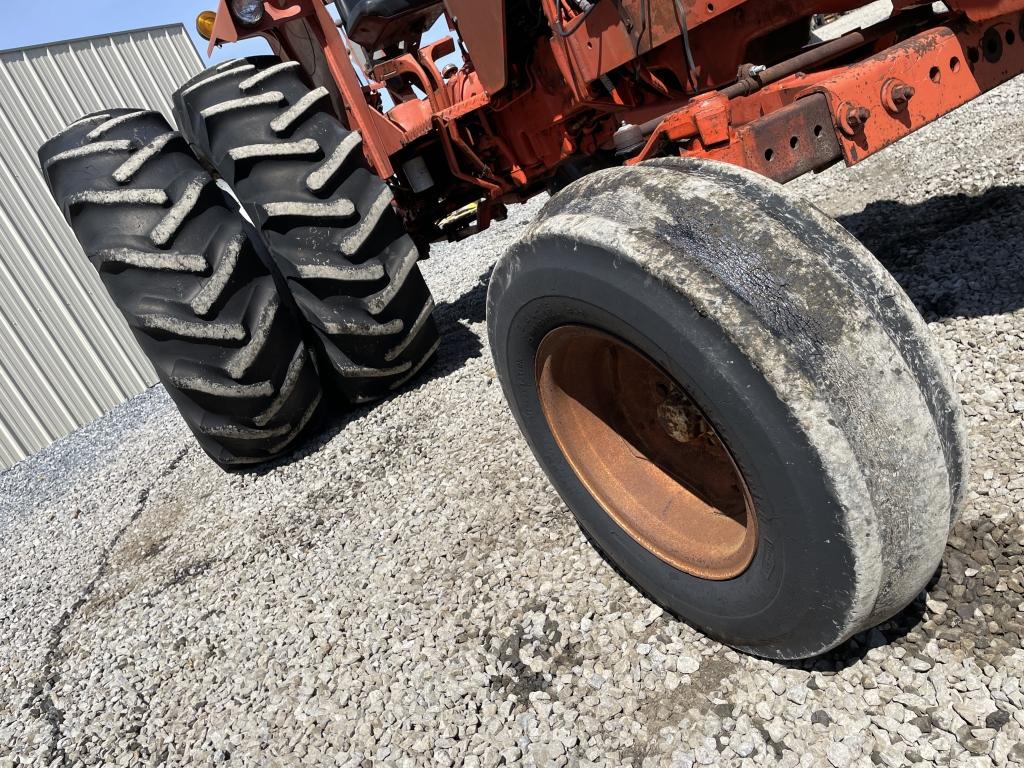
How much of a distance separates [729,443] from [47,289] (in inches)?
320

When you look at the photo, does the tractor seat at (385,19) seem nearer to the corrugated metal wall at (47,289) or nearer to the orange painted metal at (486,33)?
the orange painted metal at (486,33)

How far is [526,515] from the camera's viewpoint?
2428 millimetres

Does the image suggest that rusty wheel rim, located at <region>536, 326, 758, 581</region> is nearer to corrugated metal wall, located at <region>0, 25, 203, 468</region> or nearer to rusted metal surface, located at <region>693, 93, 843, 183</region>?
rusted metal surface, located at <region>693, 93, 843, 183</region>

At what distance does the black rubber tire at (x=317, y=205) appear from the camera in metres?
3.08

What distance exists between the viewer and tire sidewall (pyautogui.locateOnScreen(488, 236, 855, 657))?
1.26m

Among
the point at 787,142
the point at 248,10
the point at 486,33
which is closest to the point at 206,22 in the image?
the point at 248,10

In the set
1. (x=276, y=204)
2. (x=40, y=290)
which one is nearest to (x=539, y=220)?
(x=276, y=204)

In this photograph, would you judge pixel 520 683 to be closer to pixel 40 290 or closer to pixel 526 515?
pixel 526 515

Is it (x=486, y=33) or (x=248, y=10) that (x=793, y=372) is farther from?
(x=248, y=10)

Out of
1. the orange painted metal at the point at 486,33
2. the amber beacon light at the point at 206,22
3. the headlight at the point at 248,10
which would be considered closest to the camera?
the orange painted metal at the point at 486,33

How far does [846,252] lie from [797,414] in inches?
14.4

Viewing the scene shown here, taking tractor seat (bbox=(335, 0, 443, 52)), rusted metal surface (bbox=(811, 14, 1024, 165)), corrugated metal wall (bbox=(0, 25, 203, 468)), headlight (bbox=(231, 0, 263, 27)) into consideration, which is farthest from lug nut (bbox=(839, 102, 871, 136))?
corrugated metal wall (bbox=(0, 25, 203, 468))

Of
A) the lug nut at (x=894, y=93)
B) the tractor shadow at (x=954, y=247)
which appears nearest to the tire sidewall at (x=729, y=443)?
the lug nut at (x=894, y=93)

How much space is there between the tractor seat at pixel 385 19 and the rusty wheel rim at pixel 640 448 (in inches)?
103
